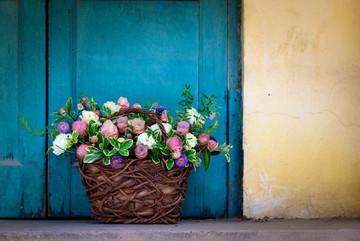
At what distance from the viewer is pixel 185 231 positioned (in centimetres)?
179

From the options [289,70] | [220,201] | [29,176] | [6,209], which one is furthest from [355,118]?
[6,209]

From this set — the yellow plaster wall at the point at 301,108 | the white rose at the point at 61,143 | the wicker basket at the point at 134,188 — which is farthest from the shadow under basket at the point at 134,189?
the yellow plaster wall at the point at 301,108

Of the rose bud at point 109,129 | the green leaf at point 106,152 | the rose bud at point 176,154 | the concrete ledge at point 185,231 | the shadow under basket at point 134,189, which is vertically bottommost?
the concrete ledge at point 185,231

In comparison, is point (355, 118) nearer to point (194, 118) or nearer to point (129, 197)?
point (194, 118)

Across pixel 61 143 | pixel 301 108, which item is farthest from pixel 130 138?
pixel 301 108

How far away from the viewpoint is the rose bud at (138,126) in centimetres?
180

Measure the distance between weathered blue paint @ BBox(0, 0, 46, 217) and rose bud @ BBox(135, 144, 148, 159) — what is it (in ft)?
2.35

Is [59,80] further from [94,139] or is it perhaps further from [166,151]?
[166,151]

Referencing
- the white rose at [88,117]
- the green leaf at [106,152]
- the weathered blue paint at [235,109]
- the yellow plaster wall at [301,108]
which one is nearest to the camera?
the green leaf at [106,152]

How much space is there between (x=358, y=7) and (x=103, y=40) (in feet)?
4.57

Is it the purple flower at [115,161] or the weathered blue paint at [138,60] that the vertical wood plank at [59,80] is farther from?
the purple flower at [115,161]

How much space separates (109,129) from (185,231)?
1.87 ft

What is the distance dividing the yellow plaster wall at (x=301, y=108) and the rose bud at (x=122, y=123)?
25.9 inches

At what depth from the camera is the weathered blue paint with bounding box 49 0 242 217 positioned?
220 centimetres
